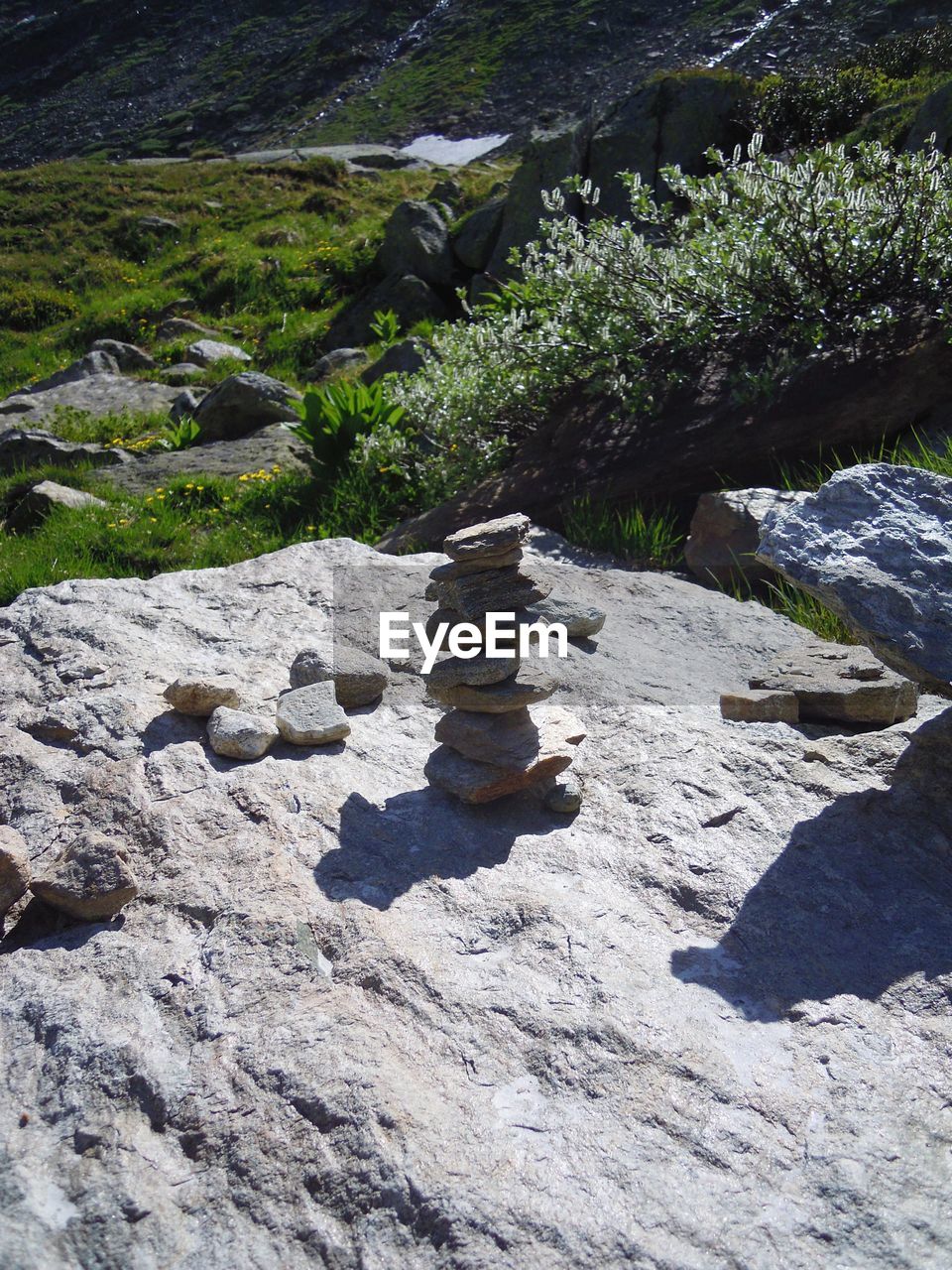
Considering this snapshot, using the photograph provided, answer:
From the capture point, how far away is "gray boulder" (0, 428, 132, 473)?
9.16 metres

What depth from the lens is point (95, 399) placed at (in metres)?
11.8

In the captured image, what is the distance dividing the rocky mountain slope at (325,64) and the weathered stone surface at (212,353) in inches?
632

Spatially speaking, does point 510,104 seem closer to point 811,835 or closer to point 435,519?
point 435,519

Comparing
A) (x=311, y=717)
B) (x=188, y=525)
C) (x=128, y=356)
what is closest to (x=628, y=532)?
(x=311, y=717)

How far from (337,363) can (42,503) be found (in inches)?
225

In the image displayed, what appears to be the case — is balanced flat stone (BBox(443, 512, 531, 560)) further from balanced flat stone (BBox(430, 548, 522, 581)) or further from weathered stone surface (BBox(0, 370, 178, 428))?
weathered stone surface (BBox(0, 370, 178, 428))

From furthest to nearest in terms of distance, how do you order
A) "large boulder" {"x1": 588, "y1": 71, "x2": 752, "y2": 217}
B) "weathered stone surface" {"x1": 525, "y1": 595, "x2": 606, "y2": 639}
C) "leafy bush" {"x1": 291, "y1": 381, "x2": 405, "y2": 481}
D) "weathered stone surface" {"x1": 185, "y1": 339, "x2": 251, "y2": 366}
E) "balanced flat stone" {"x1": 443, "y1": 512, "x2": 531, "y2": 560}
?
"weathered stone surface" {"x1": 185, "y1": 339, "x2": 251, "y2": 366}, "large boulder" {"x1": 588, "y1": 71, "x2": 752, "y2": 217}, "leafy bush" {"x1": 291, "y1": 381, "x2": 405, "y2": 481}, "weathered stone surface" {"x1": 525, "y1": 595, "x2": 606, "y2": 639}, "balanced flat stone" {"x1": 443, "y1": 512, "x2": 531, "y2": 560}

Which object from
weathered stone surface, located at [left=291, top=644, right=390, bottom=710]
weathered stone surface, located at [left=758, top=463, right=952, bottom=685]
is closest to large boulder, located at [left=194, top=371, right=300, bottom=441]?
weathered stone surface, located at [left=291, top=644, right=390, bottom=710]

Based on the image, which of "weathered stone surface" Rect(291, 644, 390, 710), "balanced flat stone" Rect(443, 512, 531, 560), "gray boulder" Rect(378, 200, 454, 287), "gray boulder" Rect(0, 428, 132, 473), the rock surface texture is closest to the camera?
the rock surface texture

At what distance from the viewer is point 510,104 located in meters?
32.0

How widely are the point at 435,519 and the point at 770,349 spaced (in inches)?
92.3

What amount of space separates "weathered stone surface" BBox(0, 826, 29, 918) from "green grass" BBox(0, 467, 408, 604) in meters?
3.46

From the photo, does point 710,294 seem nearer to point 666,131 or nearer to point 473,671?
point 473,671

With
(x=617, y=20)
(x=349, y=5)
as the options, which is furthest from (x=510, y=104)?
(x=349, y=5)
